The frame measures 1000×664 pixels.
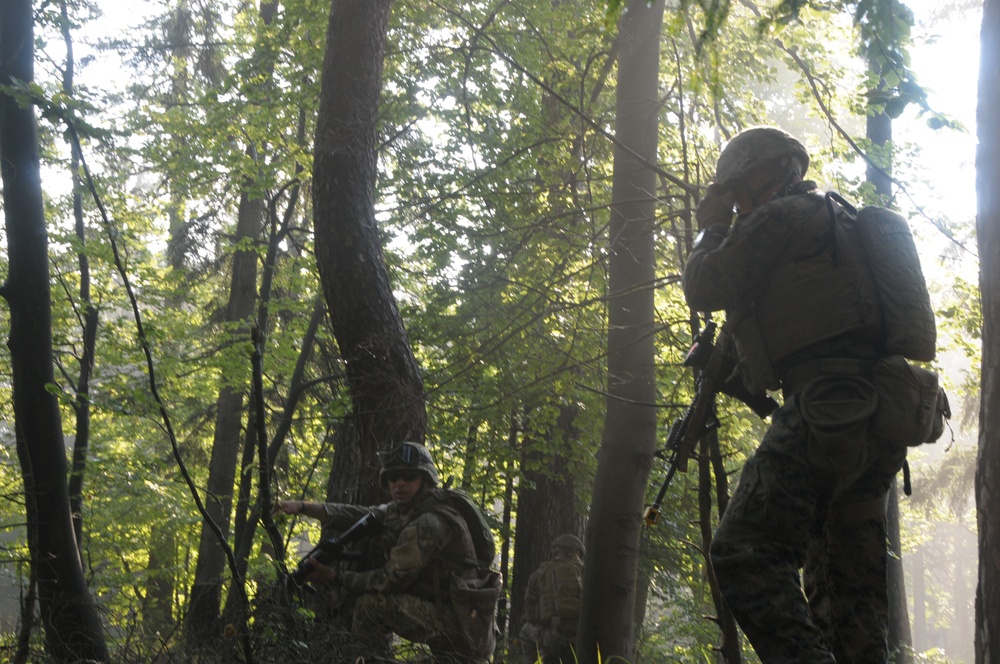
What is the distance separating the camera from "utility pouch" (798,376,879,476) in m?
3.04

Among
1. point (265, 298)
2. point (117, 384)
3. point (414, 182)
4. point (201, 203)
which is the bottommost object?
point (117, 384)

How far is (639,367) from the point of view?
6047 millimetres

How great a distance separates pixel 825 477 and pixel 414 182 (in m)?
8.09

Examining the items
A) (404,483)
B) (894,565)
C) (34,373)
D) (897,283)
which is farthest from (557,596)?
(897,283)

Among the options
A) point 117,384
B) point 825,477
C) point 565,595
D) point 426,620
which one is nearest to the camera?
point 825,477

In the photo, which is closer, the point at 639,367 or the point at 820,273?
the point at 820,273

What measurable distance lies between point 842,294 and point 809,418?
493 millimetres

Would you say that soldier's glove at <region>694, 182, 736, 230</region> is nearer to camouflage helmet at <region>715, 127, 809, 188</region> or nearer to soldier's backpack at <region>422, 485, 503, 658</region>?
camouflage helmet at <region>715, 127, 809, 188</region>

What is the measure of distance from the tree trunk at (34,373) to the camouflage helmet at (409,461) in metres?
2.23

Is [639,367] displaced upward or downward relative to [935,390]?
upward

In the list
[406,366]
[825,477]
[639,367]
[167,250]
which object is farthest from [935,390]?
[167,250]

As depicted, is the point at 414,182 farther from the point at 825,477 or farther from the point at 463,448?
the point at 825,477

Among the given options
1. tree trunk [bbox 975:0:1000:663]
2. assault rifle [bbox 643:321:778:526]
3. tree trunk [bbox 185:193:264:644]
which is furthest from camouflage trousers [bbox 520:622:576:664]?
tree trunk [bbox 975:0:1000:663]

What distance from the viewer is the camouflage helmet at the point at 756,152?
363 cm
